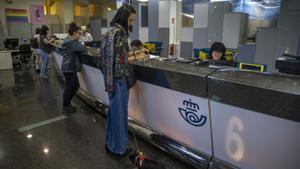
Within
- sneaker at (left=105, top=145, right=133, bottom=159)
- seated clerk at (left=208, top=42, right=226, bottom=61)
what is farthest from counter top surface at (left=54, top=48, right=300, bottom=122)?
seated clerk at (left=208, top=42, right=226, bottom=61)

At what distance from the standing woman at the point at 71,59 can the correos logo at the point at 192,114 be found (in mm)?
2104

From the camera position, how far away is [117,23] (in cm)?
213

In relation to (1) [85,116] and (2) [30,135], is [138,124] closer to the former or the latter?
(1) [85,116]

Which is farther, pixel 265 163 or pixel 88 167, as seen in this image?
pixel 88 167

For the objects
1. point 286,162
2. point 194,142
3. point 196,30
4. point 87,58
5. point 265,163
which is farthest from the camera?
point 196,30

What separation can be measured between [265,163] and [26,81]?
20.4ft

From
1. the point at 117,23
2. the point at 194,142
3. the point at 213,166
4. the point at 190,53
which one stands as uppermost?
the point at 117,23

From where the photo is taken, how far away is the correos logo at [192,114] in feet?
6.31

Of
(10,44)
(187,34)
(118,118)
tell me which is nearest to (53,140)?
(118,118)

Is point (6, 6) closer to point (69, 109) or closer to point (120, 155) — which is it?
point (69, 109)

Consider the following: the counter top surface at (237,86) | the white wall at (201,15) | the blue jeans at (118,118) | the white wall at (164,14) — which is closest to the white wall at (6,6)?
the white wall at (164,14)

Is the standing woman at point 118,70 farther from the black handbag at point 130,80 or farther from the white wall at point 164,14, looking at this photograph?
the white wall at point 164,14

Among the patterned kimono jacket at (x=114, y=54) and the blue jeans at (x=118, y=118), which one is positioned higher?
the patterned kimono jacket at (x=114, y=54)

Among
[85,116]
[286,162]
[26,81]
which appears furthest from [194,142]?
[26,81]
